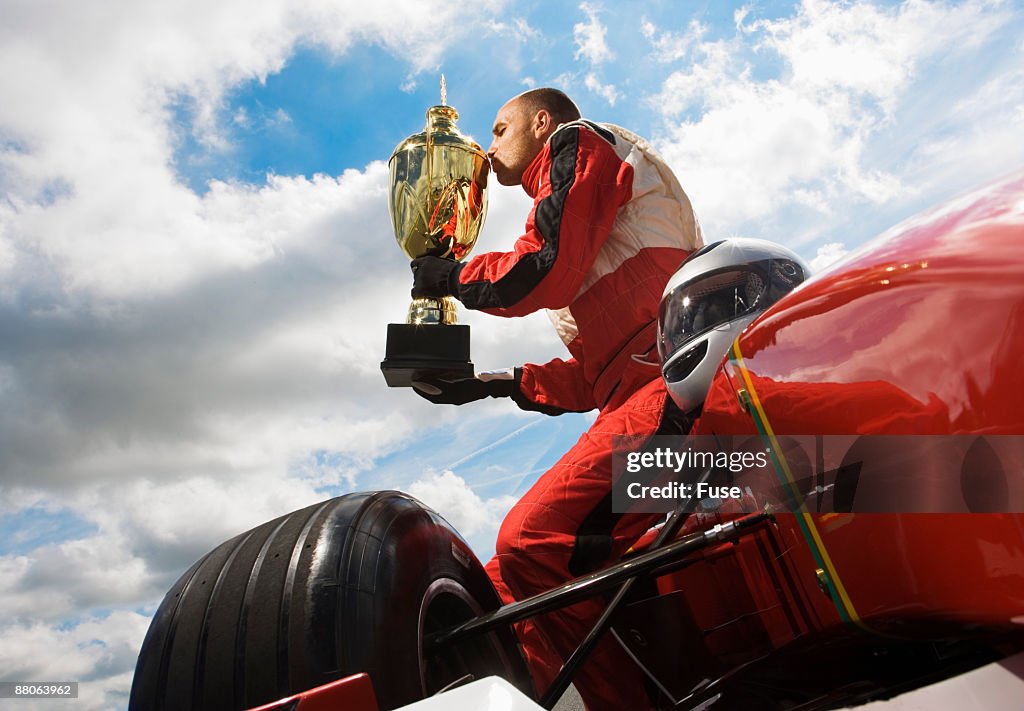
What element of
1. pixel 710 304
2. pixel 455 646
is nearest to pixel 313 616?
pixel 455 646

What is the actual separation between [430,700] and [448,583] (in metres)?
0.83

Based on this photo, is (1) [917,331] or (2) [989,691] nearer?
(2) [989,691]

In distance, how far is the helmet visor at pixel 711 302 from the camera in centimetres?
196

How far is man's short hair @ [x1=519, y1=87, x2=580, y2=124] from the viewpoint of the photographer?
3125 mm

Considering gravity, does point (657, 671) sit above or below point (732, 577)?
below

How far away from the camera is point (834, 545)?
131 cm

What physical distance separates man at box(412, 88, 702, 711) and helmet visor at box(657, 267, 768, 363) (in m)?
0.24

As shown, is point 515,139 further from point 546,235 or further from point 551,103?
point 546,235

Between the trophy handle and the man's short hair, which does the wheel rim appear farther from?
the man's short hair

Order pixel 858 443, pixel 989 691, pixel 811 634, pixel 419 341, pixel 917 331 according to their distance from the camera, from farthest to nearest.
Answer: pixel 419 341 < pixel 811 634 < pixel 858 443 < pixel 917 331 < pixel 989 691

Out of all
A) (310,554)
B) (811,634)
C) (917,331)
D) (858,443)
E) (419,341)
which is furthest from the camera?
(419,341)

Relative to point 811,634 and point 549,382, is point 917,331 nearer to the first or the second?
point 811,634

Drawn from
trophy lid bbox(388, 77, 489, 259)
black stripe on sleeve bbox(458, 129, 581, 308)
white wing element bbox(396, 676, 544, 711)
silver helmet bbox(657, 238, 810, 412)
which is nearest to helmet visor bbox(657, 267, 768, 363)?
silver helmet bbox(657, 238, 810, 412)

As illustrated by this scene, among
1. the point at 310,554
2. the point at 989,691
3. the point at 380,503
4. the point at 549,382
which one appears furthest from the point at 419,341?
the point at 989,691
